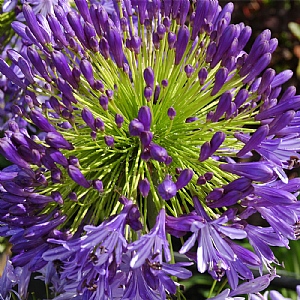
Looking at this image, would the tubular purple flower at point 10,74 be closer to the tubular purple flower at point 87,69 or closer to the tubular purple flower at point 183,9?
the tubular purple flower at point 87,69

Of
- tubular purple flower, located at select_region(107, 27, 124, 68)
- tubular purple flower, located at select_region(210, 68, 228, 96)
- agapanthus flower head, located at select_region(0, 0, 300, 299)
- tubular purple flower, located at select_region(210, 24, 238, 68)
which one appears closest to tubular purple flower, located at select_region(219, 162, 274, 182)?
agapanthus flower head, located at select_region(0, 0, 300, 299)

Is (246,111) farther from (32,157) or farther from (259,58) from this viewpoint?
(32,157)

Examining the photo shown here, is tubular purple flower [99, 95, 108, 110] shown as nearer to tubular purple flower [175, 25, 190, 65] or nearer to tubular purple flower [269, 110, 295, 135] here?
tubular purple flower [175, 25, 190, 65]

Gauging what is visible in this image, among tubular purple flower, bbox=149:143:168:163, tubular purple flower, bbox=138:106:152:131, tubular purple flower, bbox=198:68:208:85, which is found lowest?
tubular purple flower, bbox=149:143:168:163

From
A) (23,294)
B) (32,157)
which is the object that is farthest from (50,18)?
(23,294)

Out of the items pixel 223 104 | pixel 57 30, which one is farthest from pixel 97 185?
pixel 57 30

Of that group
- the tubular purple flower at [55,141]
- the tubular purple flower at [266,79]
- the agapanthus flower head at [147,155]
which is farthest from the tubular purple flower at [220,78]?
the tubular purple flower at [55,141]

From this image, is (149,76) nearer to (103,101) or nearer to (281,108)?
(103,101)
